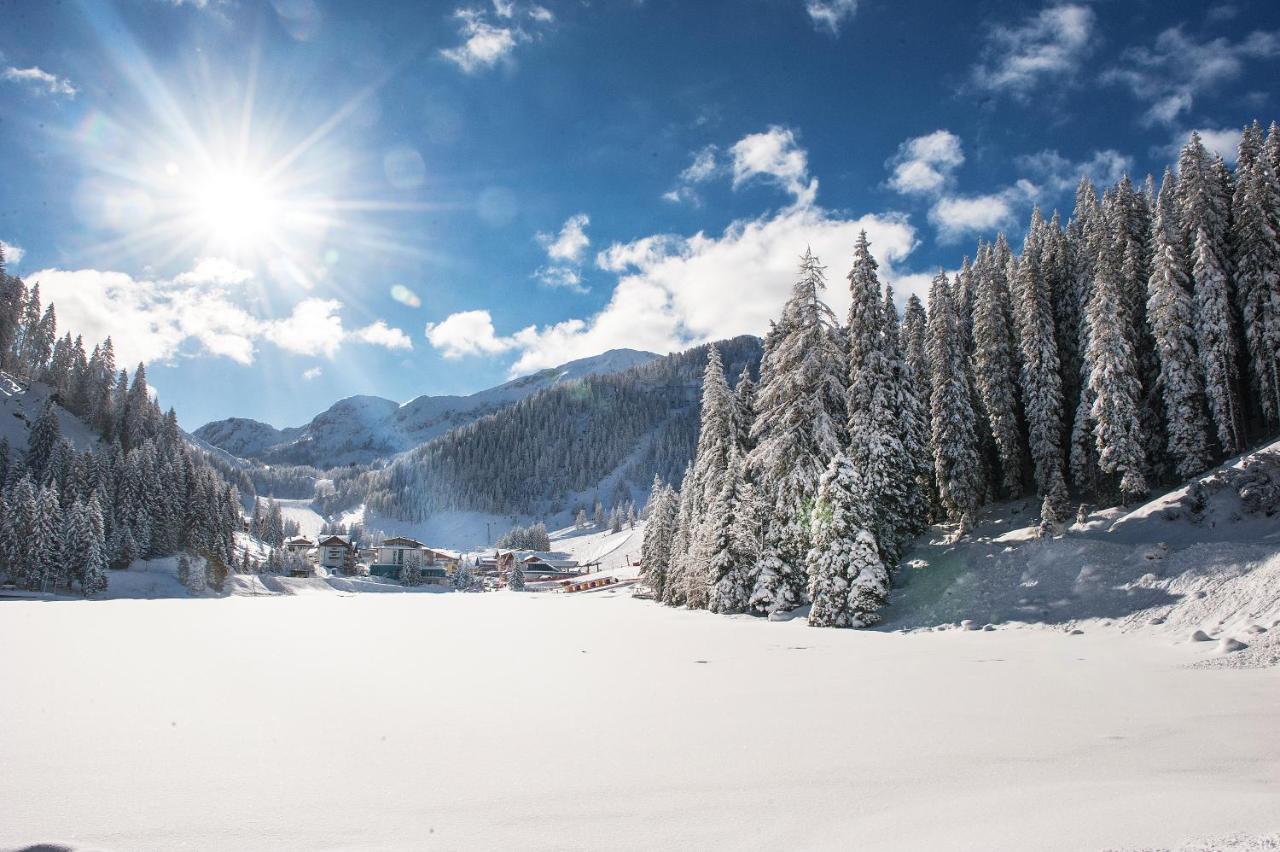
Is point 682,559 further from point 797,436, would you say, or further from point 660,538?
point 797,436

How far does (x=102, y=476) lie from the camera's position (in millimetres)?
74438

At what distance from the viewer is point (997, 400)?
132ft

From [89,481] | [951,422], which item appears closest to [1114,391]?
[951,422]

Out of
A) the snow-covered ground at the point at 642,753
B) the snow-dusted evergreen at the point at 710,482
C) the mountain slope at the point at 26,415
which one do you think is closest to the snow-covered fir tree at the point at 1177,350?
the snow-dusted evergreen at the point at 710,482

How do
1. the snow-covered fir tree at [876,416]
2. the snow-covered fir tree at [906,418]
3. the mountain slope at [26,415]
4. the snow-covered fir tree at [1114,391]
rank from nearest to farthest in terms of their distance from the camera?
the snow-covered fir tree at [876,416] → the snow-covered fir tree at [906,418] → the snow-covered fir tree at [1114,391] → the mountain slope at [26,415]

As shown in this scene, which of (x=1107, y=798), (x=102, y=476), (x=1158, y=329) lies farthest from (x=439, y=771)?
(x=102, y=476)

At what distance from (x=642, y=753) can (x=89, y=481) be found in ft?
300

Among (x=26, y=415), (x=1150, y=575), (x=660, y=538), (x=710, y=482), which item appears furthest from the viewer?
(x=26, y=415)

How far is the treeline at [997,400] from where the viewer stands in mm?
28375

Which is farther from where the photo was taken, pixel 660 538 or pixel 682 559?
pixel 660 538

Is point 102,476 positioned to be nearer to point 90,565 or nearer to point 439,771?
point 90,565

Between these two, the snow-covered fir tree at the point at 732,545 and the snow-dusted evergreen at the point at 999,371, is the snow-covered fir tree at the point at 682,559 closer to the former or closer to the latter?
the snow-covered fir tree at the point at 732,545

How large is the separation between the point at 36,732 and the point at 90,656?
9.30 meters

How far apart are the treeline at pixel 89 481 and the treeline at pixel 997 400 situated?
5856 cm
